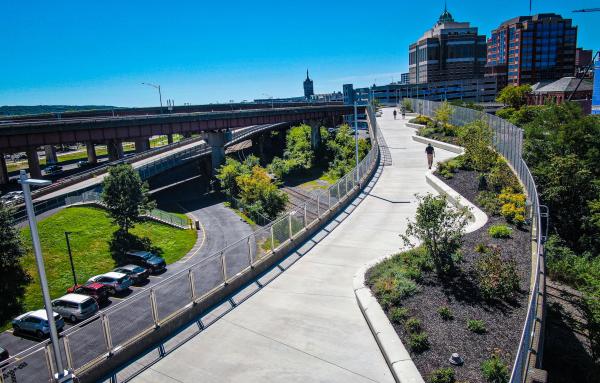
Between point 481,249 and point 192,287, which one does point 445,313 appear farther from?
point 192,287

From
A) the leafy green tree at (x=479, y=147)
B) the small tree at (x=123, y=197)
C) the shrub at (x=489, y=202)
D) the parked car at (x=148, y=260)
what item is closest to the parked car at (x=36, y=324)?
the parked car at (x=148, y=260)

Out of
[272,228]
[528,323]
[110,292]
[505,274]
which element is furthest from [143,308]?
[110,292]

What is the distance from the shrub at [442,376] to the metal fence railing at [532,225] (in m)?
1.26

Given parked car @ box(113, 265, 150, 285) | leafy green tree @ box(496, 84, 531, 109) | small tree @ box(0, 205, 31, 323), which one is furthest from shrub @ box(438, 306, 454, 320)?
leafy green tree @ box(496, 84, 531, 109)

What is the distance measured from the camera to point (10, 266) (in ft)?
107

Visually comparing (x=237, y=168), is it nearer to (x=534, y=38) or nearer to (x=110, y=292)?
(x=110, y=292)

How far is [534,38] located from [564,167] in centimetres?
15147

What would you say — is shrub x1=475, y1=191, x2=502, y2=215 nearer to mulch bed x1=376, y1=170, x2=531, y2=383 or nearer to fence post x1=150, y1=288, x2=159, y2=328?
mulch bed x1=376, y1=170, x2=531, y2=383

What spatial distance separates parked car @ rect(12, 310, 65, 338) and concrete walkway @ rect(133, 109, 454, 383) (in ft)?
56.8

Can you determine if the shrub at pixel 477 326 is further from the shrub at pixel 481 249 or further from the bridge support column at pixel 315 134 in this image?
the bridge support column at pixel 315 134

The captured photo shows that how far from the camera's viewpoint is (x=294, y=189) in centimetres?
5916

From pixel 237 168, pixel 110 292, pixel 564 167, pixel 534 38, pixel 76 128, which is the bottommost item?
pixel 110 292

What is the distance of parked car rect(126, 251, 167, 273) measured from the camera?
35.7 m

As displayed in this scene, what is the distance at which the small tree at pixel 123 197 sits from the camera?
4025 cm
